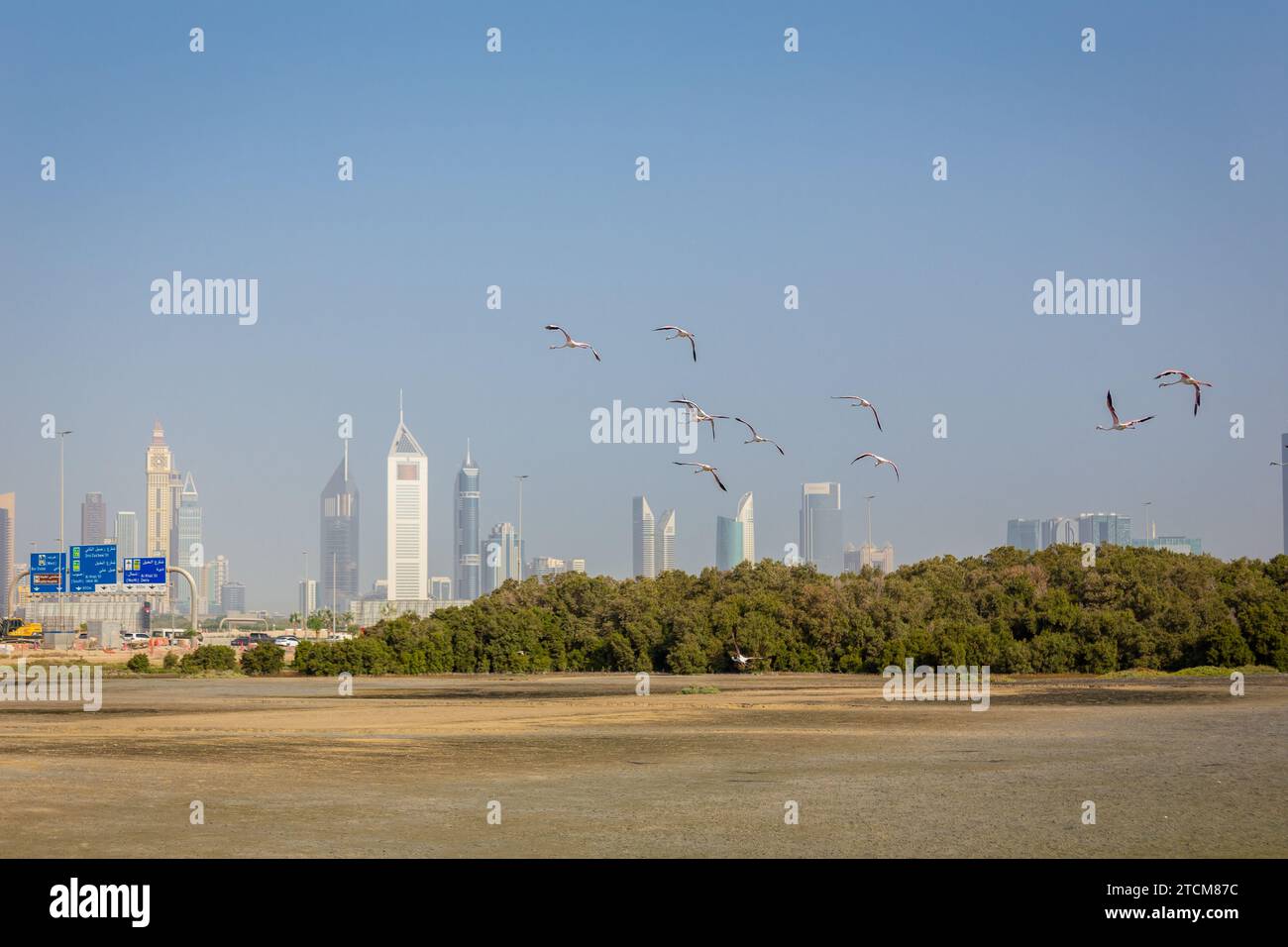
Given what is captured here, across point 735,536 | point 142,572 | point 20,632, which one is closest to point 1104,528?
point 735,536

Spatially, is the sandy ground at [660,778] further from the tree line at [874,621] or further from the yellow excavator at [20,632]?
the yellow excavator at [20,632]

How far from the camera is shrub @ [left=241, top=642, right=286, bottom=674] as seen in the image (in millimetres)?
58188

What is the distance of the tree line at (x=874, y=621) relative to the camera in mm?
49344

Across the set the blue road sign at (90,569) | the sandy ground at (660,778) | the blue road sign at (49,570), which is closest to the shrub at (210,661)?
the sandy ground at (660,778)

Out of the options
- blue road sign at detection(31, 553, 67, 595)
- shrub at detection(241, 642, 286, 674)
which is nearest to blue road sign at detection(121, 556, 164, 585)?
blue road sign at detection(31, 553, 67, 595)

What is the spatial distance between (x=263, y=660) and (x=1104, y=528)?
52.8 m

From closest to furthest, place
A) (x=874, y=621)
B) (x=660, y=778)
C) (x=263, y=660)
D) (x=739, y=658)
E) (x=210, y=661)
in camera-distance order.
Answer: (x=660, y=778), (x=739, y=658), (x=874, y=621), (x=263, y=660), (x=210, y=661)

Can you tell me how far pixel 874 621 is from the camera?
53.6 m

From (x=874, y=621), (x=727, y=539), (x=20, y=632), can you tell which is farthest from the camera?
(x=20, y=632)

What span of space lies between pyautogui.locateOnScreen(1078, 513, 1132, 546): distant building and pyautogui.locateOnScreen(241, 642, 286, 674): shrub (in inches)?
1853

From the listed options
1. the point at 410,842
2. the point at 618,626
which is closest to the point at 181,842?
the point at 410,842

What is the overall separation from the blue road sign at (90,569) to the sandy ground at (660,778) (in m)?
55.7

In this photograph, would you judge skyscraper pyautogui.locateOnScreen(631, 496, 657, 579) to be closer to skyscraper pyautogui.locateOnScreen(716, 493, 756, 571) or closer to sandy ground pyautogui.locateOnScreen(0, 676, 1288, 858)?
skyscraper pyautogui.locateOnScreen(716, 493, 756, 571)

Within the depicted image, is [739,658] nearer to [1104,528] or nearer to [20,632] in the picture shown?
[1104,528]
